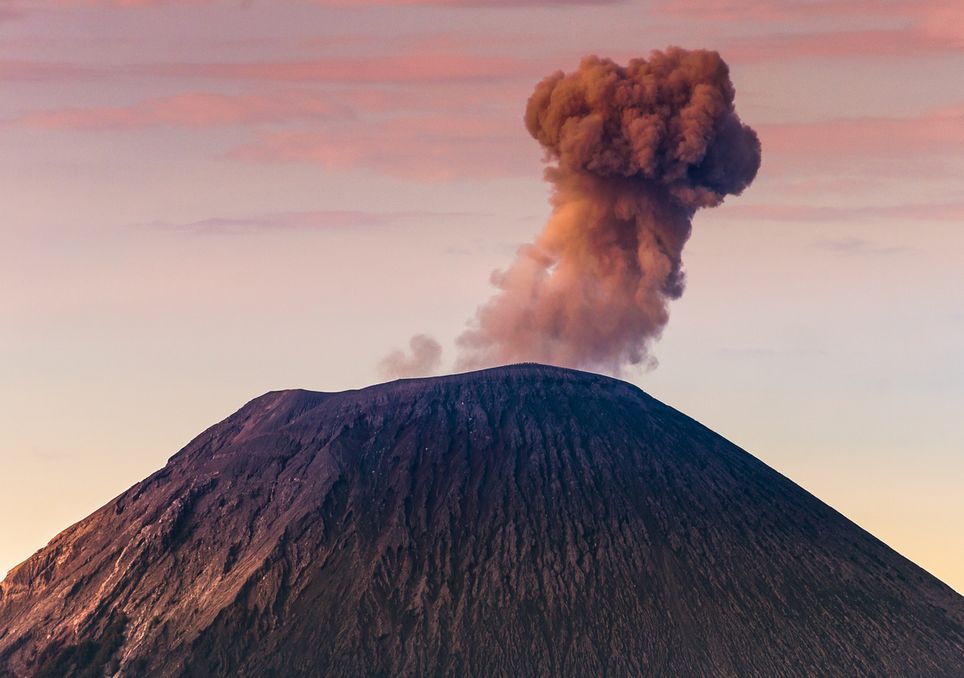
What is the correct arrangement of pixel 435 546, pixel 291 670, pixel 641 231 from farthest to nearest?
pixel 641 231, pixel 435 546, pixel 291 670

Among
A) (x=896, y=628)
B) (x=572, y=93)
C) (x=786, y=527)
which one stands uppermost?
(x=572, y=93)

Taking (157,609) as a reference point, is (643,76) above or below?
above

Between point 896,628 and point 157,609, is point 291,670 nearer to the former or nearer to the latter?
point 157,609

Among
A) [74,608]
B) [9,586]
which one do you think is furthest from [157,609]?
[9,586]

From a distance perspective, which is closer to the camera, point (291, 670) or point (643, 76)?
point (291, 670)

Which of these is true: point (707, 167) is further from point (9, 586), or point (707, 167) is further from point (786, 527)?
point (9, 586)

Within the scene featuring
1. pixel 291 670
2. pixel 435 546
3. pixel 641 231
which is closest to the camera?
pixel 291 670
